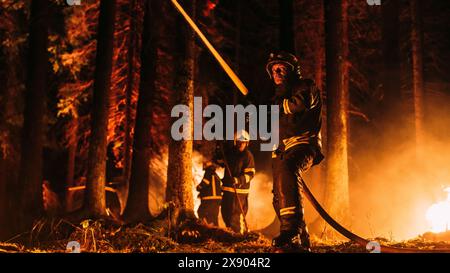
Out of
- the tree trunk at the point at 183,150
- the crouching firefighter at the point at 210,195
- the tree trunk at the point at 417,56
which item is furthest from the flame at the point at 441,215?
the tree trunk at the point at 417,56

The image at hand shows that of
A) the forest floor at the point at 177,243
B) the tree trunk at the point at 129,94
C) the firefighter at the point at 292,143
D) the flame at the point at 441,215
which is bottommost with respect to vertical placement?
the forest floor at the point at 177,243

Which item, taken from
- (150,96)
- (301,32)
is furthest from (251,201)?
(301,32)

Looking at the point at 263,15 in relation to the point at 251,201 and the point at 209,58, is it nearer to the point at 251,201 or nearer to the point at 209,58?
the point at 209,58

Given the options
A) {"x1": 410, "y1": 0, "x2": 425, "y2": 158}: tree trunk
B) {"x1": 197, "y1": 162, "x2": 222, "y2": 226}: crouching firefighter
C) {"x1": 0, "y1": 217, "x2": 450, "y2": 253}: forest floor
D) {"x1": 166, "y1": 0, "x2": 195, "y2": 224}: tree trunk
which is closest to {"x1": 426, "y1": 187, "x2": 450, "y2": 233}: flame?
{"x1": 0, "y1": 217, "x2": 450, "y2": 253}: forest floor

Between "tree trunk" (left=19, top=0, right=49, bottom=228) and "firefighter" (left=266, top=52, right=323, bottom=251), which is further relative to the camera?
"tree trunk" (left=19, top=0, right=49, bottom=228)

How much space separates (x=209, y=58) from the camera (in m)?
24.0

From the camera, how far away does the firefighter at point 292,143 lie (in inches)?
307

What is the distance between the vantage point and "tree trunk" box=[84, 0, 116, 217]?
1338 centimetres

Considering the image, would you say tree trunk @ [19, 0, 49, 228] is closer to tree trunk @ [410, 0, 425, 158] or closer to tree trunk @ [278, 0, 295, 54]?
tree trunk @ [278, 0, 295, 54]

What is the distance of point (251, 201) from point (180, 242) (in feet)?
26.9

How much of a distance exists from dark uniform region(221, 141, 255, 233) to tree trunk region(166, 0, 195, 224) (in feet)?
4.44

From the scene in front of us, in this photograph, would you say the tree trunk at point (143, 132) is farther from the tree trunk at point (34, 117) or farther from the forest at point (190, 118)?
the tree trunk at point (34, 117)

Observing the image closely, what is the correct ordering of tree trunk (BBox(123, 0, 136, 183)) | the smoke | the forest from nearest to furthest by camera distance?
the forest < the smoke < tree trunk (BBox(123, 0, 136, 183))

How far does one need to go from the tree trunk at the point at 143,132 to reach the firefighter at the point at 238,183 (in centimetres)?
375
